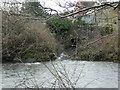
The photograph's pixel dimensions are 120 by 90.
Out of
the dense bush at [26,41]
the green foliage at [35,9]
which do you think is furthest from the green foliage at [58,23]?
the dense bush at [26,41]

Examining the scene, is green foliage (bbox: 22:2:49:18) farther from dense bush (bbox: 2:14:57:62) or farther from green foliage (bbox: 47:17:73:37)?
dense bush (bbox: 2:14:57:62)

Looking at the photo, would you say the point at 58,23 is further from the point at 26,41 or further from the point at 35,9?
the point at 26,41

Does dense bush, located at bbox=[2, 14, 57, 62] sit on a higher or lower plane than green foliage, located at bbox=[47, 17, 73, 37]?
lower

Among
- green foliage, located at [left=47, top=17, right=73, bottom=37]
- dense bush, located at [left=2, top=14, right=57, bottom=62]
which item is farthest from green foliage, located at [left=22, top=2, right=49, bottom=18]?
dense bush, located at [left=2, top=14, right=57, bottom=62]

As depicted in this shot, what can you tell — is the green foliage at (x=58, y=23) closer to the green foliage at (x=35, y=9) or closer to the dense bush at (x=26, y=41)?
the green foliage at (x=35, y=9)

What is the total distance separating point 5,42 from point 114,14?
12.5 m

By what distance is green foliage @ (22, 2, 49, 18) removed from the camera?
2.32 m

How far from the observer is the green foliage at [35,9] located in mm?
2317

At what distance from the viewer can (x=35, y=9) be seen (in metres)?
2.45

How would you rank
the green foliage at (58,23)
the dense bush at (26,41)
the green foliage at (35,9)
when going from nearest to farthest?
the green foliage at (35,9) < the green foliage at (58,23) < the dense bush at (26,41)

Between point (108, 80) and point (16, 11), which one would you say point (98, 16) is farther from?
point (108, 80)

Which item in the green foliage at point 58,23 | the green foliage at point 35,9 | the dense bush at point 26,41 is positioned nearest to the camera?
the green foliage at point 35,9

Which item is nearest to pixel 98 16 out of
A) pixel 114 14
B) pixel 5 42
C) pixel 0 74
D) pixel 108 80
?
pixel 114 14

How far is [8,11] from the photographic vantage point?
226cm
